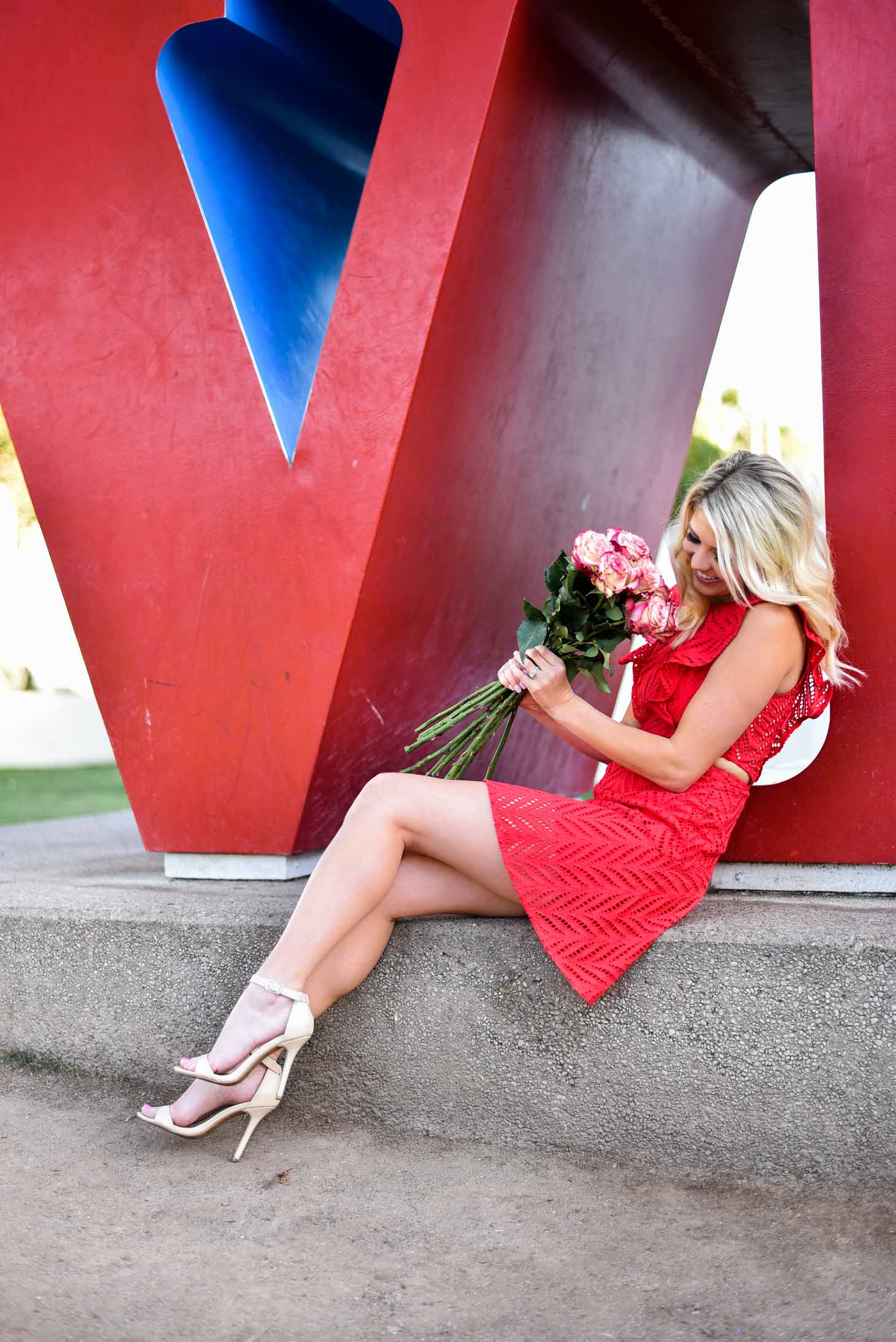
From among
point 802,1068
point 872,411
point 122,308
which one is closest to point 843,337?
point 872,411

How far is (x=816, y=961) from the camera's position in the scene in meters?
2.83

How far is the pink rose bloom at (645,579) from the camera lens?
296 centimetres

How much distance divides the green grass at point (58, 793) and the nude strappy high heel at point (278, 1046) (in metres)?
4.56

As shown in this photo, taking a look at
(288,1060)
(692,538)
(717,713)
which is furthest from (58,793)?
(717,713)

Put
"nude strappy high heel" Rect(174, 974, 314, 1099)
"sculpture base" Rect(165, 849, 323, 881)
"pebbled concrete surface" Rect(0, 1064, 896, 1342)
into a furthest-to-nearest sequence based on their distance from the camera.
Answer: "sculpture base" Rect(165, 849, 323, 881)
"nude strappy high heel" Rect(174, 974, 314, 1099)
"pebbled concrete surface" Rect(0, 1064, 896, 1342)

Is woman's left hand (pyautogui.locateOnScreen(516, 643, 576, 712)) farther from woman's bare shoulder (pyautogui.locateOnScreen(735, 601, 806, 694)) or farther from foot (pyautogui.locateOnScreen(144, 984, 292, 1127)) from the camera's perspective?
foot (pyautogui.locateOnScreen(144, 984, 292, 1127))

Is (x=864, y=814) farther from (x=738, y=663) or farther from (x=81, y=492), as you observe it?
(x=81, y=492)

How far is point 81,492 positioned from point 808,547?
241cm

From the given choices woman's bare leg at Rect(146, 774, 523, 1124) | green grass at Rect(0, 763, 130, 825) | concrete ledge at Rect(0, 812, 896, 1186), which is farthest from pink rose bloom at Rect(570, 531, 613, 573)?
green grass at Rect(0, 763, 130, 825)

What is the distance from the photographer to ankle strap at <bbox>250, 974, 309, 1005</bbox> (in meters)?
2.79

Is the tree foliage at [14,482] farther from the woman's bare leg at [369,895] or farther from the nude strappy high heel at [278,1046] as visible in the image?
the nude strappy high heel at [278,1046]

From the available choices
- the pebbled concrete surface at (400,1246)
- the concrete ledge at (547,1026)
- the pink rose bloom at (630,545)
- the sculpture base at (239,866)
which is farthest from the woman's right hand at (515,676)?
the sculpture base at (239,866)

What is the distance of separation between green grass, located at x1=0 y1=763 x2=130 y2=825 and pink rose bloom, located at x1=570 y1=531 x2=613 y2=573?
16.0 ft

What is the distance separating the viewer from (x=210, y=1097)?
111 inches
